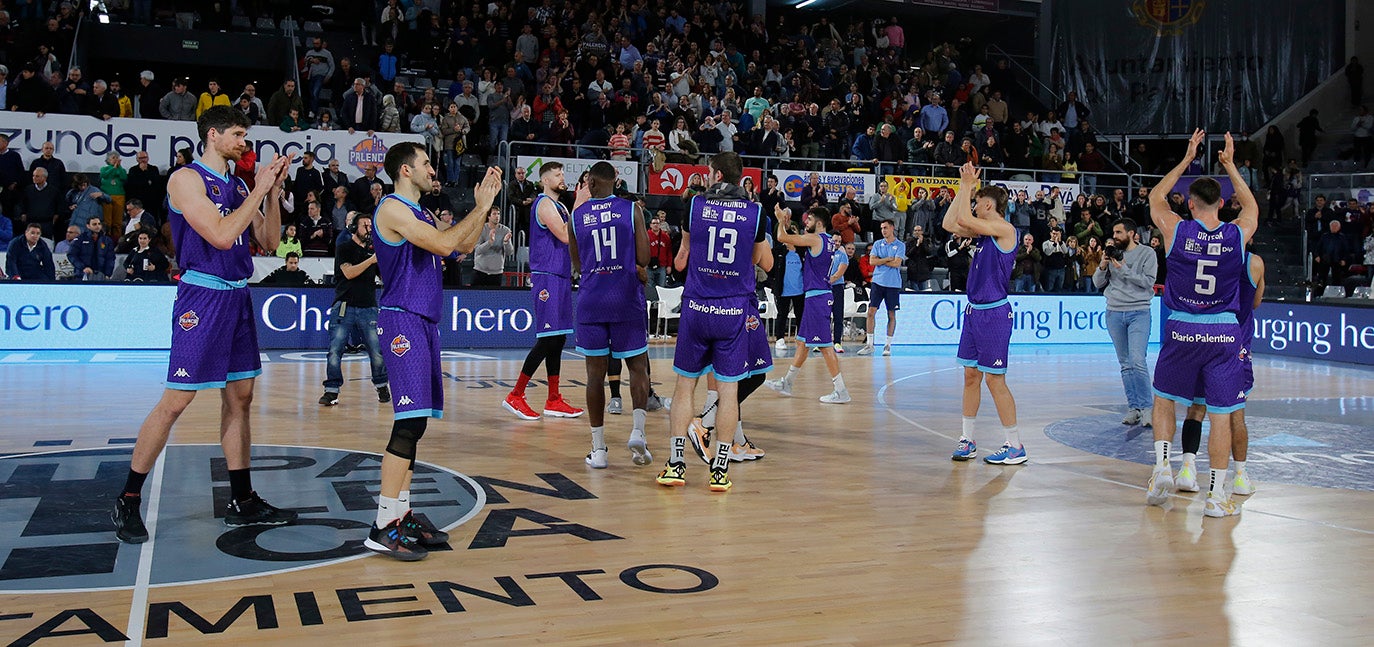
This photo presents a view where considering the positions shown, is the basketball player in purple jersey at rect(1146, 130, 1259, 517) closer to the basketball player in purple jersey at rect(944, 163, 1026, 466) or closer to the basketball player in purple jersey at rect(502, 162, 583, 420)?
the basketball player in purple jersey at rect(944, 163, 1026, 466)

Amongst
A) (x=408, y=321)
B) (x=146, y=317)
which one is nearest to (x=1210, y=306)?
(x=408, y=321)

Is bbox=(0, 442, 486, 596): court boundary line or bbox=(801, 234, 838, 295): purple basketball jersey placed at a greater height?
bbox=(801, 234, 838, 295): purple basketball jersey

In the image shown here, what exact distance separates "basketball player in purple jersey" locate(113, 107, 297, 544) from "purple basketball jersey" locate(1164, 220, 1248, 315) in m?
5.16

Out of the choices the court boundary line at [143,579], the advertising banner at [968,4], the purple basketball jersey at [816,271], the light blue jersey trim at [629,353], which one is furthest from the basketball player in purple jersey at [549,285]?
the advertising banner at [968,4]

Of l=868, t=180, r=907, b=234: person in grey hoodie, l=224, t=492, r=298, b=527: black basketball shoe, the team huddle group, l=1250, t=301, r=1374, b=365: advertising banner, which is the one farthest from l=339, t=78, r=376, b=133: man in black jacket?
l=1250, t=301, r=1374, b=365: advertising banner

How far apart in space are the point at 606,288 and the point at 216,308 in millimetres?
2689

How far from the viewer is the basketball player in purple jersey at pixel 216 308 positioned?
19.2 ft

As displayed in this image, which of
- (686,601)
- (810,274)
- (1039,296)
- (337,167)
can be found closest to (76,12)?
(337,167)

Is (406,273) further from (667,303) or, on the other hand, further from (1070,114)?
(1070,114)

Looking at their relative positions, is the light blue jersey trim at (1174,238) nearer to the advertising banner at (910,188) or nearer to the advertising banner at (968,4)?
the advertising banner at (910,188)

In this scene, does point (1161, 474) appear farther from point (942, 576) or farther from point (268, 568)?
point (268, 568)

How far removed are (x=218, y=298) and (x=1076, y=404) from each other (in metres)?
9.14

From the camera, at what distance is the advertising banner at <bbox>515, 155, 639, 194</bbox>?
1980 centimetres

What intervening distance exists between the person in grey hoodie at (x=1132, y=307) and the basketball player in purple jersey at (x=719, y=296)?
4329 millimetres
